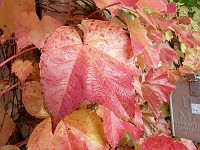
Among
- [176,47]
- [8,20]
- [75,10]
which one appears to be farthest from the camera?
[176,47]

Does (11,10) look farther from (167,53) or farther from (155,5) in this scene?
(167,53)

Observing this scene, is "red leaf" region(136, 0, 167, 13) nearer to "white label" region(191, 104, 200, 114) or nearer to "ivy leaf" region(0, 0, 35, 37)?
"ivy leaf" region(0, 0, 35, 37)

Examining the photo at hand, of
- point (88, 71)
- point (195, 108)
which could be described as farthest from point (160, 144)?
point (88, 71)

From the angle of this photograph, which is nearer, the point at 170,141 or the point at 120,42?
the point at 120,42

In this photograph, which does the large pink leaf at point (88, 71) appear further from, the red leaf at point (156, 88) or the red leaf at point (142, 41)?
the red leaf at point (156, 88)

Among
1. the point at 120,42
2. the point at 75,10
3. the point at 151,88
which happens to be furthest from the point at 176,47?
the point at 120,42

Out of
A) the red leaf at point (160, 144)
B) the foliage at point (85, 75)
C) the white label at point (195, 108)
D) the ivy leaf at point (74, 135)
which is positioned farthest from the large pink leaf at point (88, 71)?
the white label at point (195, 108)

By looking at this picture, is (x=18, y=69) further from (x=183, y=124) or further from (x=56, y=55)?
(x=183, y=124)
